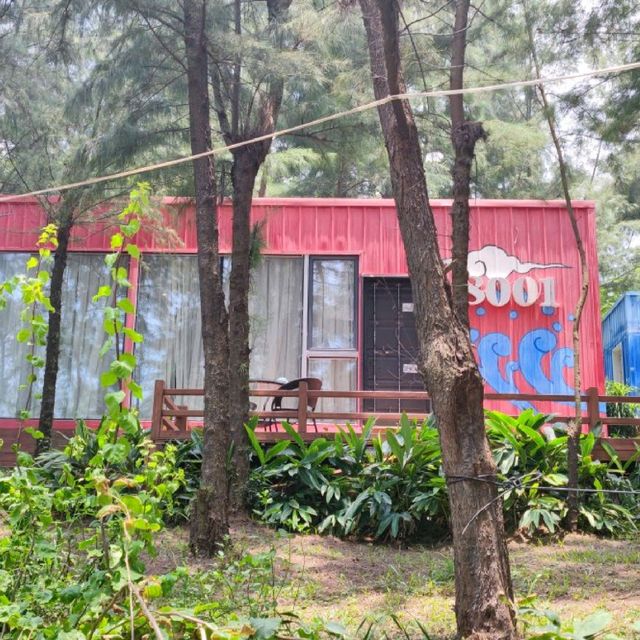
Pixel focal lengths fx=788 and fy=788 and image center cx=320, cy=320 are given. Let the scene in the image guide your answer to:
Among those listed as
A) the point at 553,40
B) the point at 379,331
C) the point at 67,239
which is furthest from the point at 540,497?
the point at 67,239

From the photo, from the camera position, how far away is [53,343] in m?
9.47

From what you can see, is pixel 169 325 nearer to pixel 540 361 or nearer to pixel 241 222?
pixel 241 222

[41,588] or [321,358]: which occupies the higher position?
[321,358]

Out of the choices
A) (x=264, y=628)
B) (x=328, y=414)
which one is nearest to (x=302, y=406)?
(x=328, y=414)

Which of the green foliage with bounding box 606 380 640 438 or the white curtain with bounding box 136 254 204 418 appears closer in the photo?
the white curtain with bounding box 136 254 204 418

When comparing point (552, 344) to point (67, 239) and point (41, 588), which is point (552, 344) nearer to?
point (67, 239)

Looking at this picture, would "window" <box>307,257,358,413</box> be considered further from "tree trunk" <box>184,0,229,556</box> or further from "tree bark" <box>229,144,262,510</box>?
"tree trunk" <box>184,0,229,556</box>

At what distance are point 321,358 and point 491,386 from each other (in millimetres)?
2277

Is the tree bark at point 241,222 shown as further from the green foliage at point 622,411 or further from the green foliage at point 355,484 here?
the green foliage at point 622,411

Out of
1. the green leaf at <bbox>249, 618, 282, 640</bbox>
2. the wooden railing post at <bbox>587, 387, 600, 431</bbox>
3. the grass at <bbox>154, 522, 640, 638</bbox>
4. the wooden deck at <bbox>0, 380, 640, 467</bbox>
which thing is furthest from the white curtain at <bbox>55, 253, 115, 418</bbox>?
the green leaf at <bbox>249, 618, 282, 640</bbox>

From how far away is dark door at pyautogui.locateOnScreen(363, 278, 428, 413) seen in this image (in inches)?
412

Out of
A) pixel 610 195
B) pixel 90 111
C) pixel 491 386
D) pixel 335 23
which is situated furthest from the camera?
pixel 610 195

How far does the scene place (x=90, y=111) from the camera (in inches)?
365

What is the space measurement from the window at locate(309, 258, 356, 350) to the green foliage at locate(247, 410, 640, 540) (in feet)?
8.18
